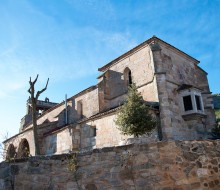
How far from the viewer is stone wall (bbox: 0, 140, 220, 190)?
6254mm

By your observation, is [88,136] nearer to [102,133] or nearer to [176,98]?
[102,133]

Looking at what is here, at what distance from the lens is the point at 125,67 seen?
76.7 ft

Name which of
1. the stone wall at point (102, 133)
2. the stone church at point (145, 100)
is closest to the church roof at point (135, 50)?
the stone church at point (145, 100)

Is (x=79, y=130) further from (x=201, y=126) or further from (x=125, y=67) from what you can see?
(x=201, y=126)

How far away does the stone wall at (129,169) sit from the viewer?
625 cm

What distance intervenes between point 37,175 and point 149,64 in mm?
15880

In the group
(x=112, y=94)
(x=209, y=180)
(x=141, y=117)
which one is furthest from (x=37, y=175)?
(x=112, y=94)

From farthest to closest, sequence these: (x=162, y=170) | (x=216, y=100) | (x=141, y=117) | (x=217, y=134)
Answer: (x=216, y=100), (x=217, y=134), (x=141, y=117), (x=162, y=170)

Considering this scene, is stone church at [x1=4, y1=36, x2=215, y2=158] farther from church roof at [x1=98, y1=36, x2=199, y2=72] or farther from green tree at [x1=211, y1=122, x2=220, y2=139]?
green tree at [x1=211, y1=122, x2=220, y2=139]

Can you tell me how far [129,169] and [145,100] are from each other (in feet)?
46.0

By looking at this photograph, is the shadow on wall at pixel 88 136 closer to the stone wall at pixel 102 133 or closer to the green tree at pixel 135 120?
the stone wall at pixel 102 133

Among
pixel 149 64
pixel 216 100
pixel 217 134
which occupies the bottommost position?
pixel 217 134

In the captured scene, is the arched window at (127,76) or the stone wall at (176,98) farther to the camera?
the arched window at (127,76)

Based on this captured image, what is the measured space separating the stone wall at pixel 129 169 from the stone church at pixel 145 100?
8.80m
